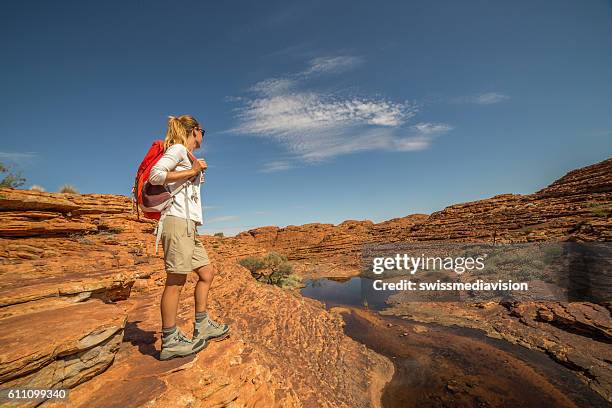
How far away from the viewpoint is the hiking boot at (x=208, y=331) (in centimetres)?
288

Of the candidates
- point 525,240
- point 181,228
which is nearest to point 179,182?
point 181,228

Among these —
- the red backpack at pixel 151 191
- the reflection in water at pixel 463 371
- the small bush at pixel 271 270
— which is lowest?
the reflection in water at pixel 463 371

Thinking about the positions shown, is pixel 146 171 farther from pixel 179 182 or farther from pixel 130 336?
pixel 130 336

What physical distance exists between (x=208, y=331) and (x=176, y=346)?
399 mm

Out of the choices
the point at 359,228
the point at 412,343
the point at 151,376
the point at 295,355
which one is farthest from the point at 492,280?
the point at 359,228

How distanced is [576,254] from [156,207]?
18.9 m

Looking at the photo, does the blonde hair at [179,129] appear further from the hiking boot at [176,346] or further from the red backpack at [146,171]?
the hiking boot at [176,346]

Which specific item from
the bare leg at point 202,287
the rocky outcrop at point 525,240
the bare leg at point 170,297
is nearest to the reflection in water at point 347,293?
the rocky outcrop at point 525,240

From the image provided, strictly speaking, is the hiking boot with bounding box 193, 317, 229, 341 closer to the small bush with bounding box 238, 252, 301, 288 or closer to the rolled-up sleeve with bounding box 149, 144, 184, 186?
the rolled-up sleeve with bounding box 149, 144, 184, 186

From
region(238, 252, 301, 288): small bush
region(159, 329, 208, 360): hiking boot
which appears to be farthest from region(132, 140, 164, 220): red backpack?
region(238, 252, 301, 288): small bush

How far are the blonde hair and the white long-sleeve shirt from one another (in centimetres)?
17

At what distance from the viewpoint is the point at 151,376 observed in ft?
7.91

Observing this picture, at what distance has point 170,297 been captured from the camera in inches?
95.0

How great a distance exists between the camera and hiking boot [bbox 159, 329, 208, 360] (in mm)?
2582
